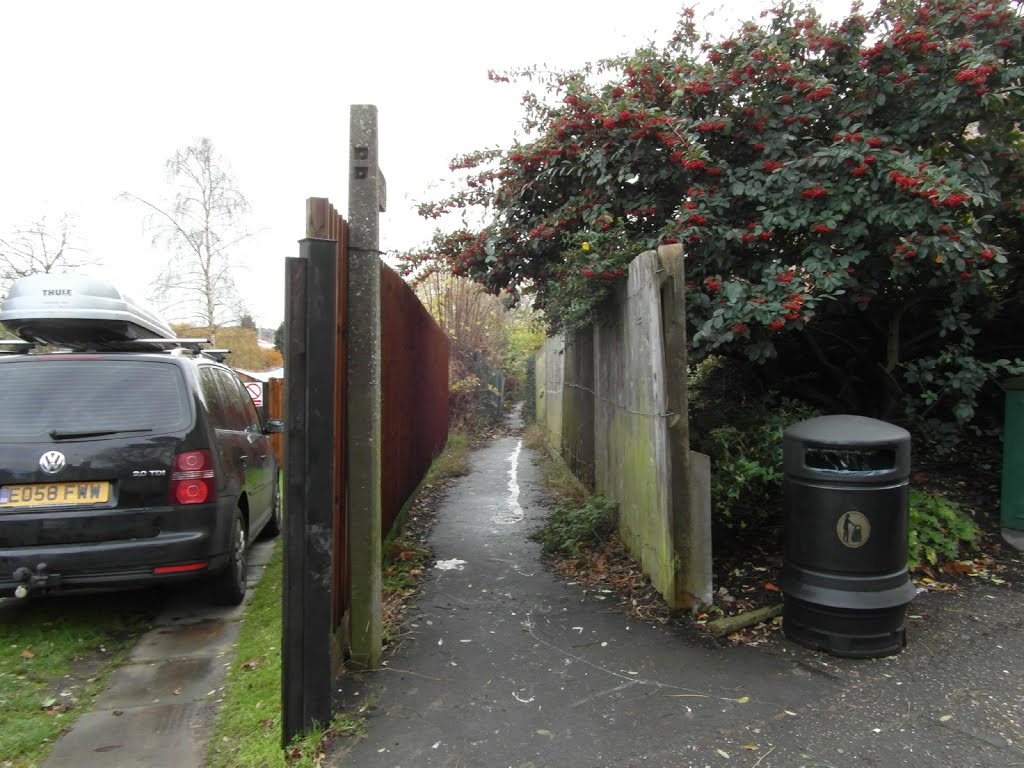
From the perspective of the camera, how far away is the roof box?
4949 millimetres

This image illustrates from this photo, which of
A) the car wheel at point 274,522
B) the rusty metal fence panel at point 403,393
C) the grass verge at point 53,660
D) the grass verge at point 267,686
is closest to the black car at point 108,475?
the grass verge at point 53,660

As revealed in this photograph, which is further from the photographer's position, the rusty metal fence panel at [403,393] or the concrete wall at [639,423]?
the rusty metal fence panel at [403,393]

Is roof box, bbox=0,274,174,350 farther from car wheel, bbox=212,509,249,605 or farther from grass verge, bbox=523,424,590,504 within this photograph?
grass verge, bbox=523,424,590,504

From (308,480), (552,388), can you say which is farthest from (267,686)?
(552,388)

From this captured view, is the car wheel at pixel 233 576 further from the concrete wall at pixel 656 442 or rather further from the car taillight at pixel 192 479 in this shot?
the concrete wall at pixel 656 442

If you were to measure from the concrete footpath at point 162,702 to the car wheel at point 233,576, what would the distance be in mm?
106

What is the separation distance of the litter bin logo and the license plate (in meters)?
4.15

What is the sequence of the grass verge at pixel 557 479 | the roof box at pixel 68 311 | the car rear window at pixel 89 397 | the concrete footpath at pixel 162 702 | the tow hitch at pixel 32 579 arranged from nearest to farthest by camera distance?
the concrete footpath at pixel 162 702 < the tow hitch at pixel 32 579 < the car rear window at pixel 89 397 < the roof box at pixel 68 311 < the grass verge at pixel 557 479

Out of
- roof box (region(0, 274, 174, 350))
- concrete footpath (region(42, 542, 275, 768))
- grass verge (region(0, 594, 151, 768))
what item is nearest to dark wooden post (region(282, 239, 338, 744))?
concrete footpath (region(42, 542, 275, 768))

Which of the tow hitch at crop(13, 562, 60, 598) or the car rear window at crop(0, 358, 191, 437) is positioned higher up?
the car rear window at crop(0, 358, 191, 437)

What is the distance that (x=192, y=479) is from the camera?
167 inches

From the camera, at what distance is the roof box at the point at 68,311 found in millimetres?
4949

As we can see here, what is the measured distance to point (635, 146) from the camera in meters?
5.35

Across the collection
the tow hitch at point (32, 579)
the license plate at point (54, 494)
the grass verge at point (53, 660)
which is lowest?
the grass verge at point (53, 660)
